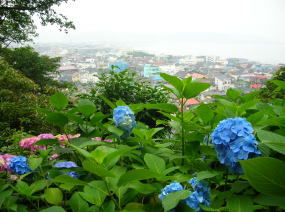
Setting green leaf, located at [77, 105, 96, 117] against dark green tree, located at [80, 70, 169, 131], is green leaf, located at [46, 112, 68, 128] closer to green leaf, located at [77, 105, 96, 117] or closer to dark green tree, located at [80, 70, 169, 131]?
green leaf, located at [77, 105, 96, 117]

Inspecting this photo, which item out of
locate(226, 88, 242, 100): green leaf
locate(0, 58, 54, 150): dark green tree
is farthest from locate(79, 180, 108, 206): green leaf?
locate(0, 58, 54, 150): dark green tree

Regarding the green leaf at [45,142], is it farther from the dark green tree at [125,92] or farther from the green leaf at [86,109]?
the dark green tree at [125,92]

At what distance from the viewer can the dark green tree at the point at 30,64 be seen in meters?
8.19

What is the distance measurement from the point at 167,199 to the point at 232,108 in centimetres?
41

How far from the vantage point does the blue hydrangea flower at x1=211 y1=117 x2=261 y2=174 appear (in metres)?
0.49

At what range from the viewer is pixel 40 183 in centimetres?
63

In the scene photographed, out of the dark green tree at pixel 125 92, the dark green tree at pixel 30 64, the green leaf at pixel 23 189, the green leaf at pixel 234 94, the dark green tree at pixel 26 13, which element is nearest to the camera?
the green leaf at pixel 23 189

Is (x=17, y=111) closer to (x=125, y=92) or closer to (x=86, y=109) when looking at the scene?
(x=125, y=92)

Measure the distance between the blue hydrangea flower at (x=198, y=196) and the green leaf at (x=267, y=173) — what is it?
0.13m

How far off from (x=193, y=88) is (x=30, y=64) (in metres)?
8.70

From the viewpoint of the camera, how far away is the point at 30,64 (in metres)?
8.34

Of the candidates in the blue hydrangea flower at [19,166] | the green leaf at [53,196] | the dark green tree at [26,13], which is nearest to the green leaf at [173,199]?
the green leaf at [53,196]

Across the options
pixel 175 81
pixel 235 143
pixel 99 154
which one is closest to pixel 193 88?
pixel 175 81

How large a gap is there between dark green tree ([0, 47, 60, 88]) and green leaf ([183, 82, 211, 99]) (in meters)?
8.04
